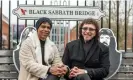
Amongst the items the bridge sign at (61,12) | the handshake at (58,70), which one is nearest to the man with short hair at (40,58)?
the handshake at (58,70)

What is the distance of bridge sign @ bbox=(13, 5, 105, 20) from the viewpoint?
15.7 ft

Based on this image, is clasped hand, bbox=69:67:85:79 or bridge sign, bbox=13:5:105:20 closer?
clasped hand, bbox=69:67:85:79

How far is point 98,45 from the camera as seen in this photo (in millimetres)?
3551

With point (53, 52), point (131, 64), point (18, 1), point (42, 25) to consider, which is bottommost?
point (131, 64)

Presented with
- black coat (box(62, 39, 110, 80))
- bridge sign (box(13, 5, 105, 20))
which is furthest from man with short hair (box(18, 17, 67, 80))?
bridge sign (box(13, 5, 105, 20))

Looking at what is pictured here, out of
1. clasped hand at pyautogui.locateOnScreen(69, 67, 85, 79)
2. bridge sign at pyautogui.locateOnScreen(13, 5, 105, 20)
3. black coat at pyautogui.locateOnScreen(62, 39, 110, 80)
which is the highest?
bridge sign at pyautogui.locateOnScreen(13, 5, 105, 20)

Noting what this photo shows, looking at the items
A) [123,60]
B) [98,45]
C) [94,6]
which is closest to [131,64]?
[123,60]

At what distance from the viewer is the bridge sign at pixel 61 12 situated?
15.7ft

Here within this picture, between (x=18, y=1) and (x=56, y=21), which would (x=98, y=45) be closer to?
(x=56, y=21)

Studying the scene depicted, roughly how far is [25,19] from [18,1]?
307mm

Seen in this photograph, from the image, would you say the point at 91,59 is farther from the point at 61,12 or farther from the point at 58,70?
the point at 61,12

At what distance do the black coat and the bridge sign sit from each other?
1332mm

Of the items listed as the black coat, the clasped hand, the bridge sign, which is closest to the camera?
the clasped hand

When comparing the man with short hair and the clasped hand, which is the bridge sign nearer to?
the man with short hair
